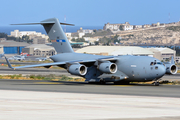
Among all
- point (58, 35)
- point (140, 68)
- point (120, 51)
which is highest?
point (58, 35)

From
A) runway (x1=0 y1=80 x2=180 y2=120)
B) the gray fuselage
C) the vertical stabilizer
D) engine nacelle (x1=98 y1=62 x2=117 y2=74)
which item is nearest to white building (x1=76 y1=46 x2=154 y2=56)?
the vertical stabilizer

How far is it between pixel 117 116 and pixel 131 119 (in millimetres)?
919

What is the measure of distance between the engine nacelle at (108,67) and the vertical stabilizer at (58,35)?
6650mm

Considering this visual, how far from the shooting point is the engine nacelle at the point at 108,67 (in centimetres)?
3356

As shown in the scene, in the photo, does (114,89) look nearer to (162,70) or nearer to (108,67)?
(108,67)

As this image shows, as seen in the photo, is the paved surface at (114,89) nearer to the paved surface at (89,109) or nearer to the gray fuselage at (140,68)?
the gray fuselage at (140,68)

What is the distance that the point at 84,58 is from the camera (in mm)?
37500

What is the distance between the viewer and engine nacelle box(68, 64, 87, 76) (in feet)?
110

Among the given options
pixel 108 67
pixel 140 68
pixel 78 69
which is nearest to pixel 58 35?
pixel 78 69

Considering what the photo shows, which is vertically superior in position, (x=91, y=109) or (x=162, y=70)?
(x=162, y=70)

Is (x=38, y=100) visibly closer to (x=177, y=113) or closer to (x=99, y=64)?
(x=177, y=113)

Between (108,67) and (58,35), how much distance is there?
9112 mm

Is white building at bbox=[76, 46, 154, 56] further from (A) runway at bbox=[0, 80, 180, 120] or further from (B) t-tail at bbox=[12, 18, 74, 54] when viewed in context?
(A) runway at bbox=[0, 80, 180, 120]

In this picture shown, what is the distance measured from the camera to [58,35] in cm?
3994
